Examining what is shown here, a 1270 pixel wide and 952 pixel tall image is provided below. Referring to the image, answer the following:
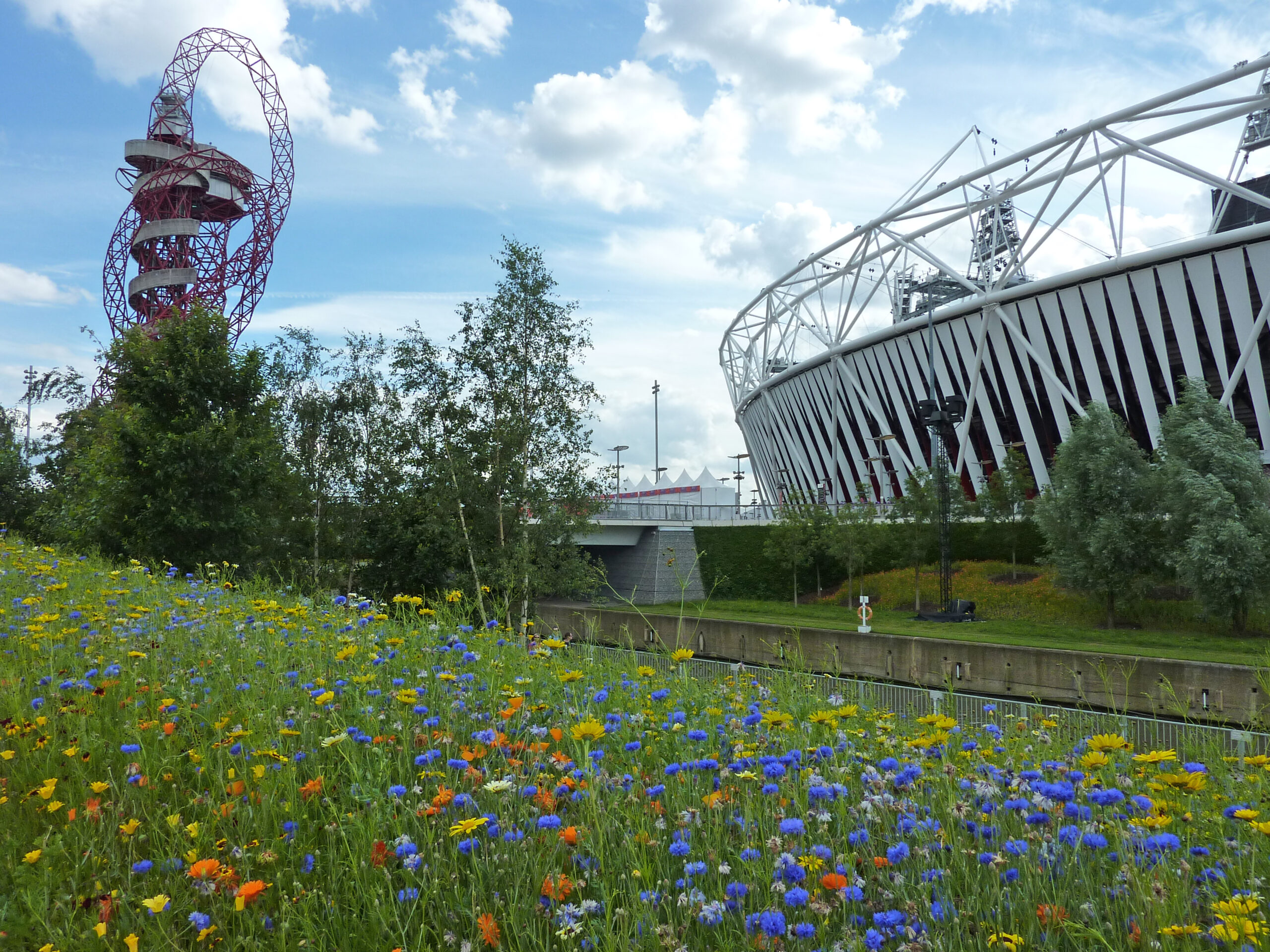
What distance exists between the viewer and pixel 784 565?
133ft

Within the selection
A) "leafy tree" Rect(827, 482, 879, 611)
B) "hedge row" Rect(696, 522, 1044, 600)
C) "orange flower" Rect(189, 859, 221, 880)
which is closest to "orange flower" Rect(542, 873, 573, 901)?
"orange flower" Rect(189, 859, 221, 880)

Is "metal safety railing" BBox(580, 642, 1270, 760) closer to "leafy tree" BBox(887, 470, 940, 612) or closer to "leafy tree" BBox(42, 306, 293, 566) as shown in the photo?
"leafy tree" BBox(42, 306, 293, 566)

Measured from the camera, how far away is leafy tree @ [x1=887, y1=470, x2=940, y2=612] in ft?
118

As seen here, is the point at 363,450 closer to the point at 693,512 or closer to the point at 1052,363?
the point at 693,512

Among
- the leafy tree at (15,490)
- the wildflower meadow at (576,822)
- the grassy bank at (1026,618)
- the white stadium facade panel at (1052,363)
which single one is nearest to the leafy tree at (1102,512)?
the grassy bank at (1026,618)

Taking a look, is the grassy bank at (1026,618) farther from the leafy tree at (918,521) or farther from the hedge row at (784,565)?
the leafy tree at (918,521)

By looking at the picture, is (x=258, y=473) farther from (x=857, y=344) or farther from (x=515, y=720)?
(x=857, y=344)

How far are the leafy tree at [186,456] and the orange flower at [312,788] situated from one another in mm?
18556

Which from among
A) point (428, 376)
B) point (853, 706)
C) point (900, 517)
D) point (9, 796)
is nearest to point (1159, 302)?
point (900, 517)

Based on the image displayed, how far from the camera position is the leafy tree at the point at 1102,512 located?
26.0 m

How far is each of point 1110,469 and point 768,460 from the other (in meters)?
41.5

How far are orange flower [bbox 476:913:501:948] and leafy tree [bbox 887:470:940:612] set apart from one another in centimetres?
3430

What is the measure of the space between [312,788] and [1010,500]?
38998 millimetres

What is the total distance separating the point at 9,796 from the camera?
3463 millimetres
